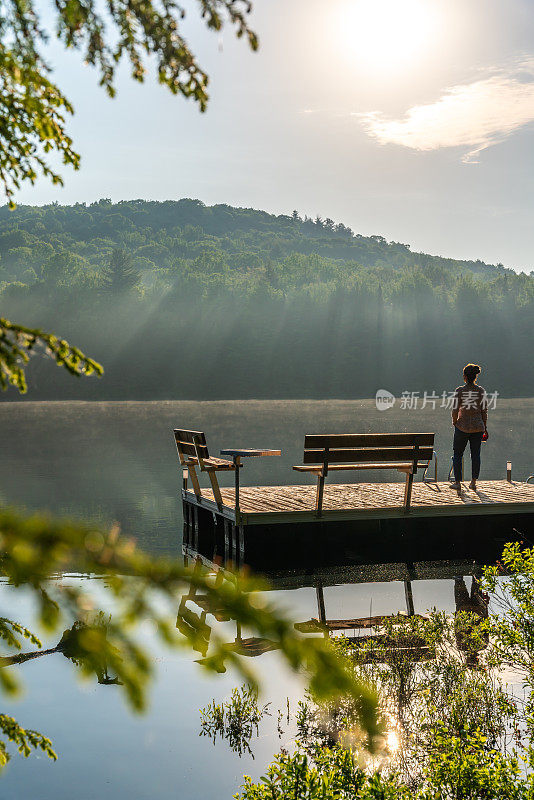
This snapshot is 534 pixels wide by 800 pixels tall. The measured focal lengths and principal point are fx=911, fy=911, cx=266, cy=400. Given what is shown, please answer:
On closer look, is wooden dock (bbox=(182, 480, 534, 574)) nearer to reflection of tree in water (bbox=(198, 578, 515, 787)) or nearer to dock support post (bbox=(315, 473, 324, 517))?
dock support post (bbox=(315, 473, 324, 517))

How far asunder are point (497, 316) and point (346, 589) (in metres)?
128

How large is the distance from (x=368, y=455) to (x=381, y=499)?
1.90 m

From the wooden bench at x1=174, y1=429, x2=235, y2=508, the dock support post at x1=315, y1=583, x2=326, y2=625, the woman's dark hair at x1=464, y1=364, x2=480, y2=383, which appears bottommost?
the dock support post at x1=315, y1=583, x2=326, y2=625

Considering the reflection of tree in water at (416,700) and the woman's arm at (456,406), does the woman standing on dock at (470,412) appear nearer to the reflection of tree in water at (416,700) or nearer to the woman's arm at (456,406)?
the woman's arm at (456,406)

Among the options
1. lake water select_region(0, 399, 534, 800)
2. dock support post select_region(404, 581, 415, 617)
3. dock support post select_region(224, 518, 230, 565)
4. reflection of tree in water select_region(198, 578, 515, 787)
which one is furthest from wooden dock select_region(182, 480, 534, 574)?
reflection of tree in water select_region(198, 578, 515, 787)

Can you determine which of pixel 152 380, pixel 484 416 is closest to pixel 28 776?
pixel 484 416

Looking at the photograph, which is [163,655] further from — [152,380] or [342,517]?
[152,380]

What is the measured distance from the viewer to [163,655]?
8594 mm

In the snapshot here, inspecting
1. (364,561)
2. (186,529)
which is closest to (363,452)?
(364,561)

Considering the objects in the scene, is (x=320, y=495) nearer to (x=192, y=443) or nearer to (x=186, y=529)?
(x=192, y=443)

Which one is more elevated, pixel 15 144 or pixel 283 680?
pixel 15 144

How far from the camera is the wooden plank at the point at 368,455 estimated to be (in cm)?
1170

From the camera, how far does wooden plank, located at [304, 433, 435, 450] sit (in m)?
11.6

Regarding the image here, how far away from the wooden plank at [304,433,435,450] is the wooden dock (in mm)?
1026
